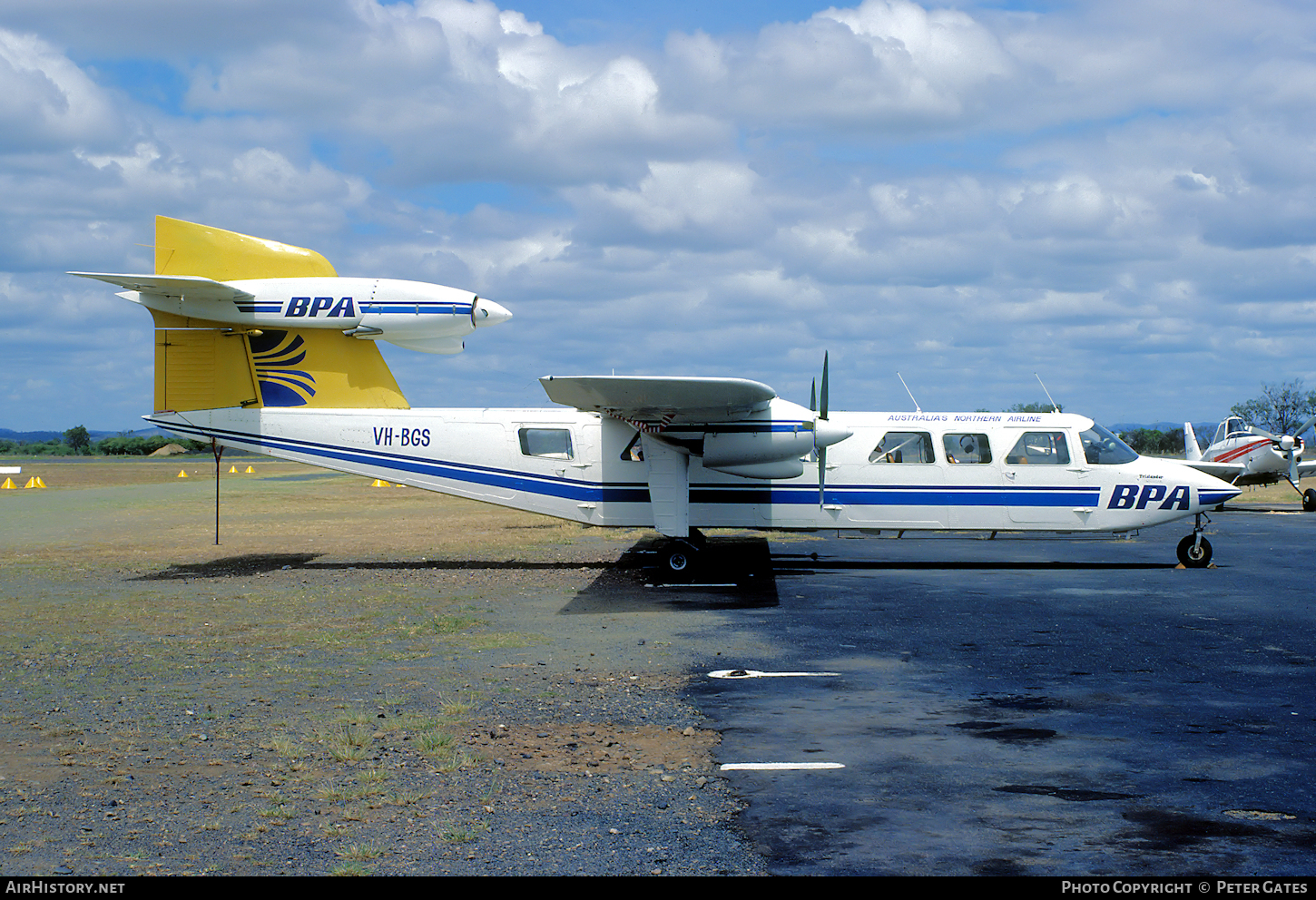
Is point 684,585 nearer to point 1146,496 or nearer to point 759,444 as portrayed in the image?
point 759,444

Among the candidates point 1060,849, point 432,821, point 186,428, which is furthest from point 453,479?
point 1060,849

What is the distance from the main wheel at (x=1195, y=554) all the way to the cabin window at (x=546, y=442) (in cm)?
1046

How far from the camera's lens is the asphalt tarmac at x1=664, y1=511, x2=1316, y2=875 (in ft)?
16.6

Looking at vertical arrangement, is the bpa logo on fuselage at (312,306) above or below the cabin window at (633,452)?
above

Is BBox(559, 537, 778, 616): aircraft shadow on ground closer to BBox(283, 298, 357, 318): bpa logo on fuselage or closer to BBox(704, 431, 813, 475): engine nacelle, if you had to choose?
BBox(704, 431, 813, 475): engine nacelle

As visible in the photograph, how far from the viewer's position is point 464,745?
22.6 ft

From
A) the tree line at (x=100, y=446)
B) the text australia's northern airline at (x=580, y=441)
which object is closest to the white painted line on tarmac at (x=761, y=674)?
the text australia's northern airline at (x=580, y=441)

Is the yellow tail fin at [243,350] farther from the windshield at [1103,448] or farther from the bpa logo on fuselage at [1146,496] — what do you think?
the bpa logo on fuselage at [1146,496]

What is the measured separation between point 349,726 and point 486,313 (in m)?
9.84

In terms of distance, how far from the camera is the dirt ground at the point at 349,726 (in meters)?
5.05

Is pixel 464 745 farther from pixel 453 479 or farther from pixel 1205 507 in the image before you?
pixel 1205 507

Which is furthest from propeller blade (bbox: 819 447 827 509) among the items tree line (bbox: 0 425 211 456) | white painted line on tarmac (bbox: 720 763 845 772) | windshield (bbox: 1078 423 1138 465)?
tree line (bbox: 0 425 211 456)

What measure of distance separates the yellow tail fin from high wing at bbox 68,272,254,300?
58 centimetres

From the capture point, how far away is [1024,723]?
7441mm
